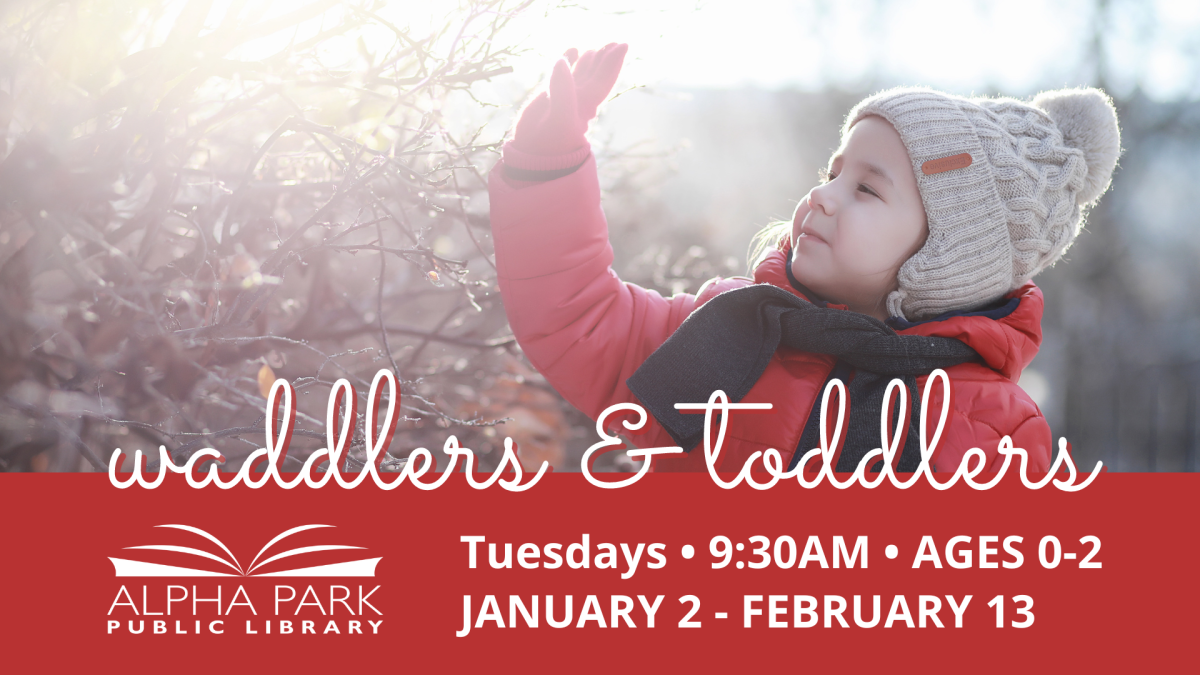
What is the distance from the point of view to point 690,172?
783 cm

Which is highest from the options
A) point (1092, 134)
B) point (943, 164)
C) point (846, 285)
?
point (1092, 134)

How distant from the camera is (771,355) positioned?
148cm

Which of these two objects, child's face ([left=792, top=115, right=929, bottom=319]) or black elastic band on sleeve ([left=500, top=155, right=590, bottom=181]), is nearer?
black elastic band on sleeve ([left=500, top=155, right=590, bottom=181])

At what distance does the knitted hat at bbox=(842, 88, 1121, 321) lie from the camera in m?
1.58

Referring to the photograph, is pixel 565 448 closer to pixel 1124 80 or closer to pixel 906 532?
pixel 906 532

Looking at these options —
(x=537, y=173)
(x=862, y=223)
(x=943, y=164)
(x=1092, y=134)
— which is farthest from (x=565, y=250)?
(x=1092, y=134)

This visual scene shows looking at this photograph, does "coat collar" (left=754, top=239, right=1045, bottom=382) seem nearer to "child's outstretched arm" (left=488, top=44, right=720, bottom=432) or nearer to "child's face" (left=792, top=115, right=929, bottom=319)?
"child's face" (left=792, top=115, right=929, bottom=319)

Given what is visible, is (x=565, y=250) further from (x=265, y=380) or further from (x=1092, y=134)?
(x=1092, y=134)

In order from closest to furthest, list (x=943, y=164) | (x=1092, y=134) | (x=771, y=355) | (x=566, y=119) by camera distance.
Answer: (x=566, y=119) → (x=771, y=355) → (x=943, y=164) → (x=1092, y=134)

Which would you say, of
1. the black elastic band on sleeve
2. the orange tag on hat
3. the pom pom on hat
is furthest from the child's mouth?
the pom pom on hat

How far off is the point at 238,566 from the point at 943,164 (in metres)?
1.45

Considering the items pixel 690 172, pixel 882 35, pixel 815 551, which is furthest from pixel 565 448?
pixel 882 35

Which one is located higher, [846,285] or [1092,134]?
[1092,134]

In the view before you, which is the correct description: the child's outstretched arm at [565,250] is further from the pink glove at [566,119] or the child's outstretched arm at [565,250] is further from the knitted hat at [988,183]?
the knitted hat at [988,183]
